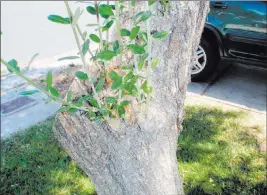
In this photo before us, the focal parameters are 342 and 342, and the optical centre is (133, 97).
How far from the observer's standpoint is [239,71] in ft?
17.8

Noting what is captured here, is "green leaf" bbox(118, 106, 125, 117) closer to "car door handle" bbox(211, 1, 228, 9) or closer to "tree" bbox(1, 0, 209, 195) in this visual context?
"tree" bbox(1, 0, 209, 195)

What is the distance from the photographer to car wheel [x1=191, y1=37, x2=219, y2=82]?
15.9 ft

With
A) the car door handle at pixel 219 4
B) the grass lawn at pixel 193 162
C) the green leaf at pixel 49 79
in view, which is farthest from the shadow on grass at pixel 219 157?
the green leaf at pixel 49 79

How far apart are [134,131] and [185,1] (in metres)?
0.73

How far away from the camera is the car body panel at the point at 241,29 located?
427 cm

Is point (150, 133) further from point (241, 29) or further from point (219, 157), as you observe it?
point (241, 29)

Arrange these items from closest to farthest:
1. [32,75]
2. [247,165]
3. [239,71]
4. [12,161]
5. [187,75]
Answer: [187,75] < [247,165] < [12,161] < [239,71] < [32,75]

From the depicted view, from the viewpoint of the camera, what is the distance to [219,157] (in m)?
3.37

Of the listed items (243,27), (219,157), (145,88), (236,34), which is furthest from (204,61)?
(145,88)

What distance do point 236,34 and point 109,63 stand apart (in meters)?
3.18

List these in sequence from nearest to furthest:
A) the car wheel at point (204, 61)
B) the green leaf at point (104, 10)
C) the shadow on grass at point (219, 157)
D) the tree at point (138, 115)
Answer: the green leaf at point (104, 10), the tree at point (138, 115), the shadow on grass at point (219, 157), the car wheel at point (204, 61)

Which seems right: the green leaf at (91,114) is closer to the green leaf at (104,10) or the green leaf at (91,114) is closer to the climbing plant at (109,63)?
the climbing plant at (109,63)

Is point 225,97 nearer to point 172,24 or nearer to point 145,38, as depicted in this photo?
point 172,24

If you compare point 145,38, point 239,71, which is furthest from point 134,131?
point 239,71
